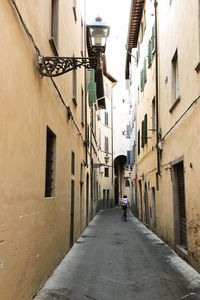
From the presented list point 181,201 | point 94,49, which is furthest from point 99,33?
point 181,201

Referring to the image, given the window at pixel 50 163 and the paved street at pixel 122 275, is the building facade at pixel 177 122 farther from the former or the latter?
the window at pixel 50 163

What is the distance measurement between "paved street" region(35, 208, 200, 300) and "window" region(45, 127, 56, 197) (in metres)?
1.63

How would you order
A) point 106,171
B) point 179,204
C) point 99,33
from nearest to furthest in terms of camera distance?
point 99,33 < point 179,204 < point 106,171

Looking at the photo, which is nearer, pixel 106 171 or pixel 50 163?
pixel 50 163

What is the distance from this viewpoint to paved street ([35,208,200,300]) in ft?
22.2

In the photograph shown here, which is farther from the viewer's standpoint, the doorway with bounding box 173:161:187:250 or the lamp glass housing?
the doorway with bounding box 173:161:187:250

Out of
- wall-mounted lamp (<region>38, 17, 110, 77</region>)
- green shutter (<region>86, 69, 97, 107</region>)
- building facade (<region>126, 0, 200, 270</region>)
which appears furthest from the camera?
green shutter (<region>86, 69, 97, 107</region>)

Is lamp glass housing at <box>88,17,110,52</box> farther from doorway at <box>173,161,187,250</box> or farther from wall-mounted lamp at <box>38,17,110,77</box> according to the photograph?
doorway at <box>173,161,187,250</box>

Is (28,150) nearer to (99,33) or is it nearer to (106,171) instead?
(99,33)

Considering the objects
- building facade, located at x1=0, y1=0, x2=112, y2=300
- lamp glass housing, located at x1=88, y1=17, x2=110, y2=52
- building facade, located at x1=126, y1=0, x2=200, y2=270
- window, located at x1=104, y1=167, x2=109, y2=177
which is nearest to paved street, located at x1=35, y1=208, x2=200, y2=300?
building facade, located at x1=0, y1=0, x2=112, y2=300

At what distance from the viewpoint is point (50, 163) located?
8281mm

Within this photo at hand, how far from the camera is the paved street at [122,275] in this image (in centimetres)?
676

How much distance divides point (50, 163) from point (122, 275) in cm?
263

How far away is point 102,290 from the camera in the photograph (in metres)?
7.10
